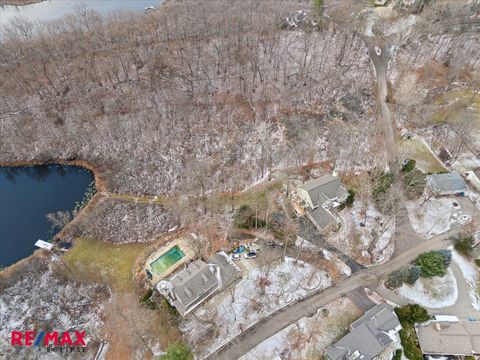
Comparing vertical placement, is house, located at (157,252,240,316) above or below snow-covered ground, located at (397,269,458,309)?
above

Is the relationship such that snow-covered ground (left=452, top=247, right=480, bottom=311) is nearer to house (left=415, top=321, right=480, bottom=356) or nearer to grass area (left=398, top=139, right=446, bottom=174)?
house (left=415, top=321, right=480, bottom=356)

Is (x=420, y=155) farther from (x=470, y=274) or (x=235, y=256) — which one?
(x=235, y=256)

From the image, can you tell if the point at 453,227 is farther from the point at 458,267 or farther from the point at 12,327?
the point at 12,327

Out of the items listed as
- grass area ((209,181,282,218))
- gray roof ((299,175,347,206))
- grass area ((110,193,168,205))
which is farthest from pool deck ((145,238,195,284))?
gray roof ((299,175,347,206))

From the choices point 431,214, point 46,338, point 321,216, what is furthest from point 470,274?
point 46,338

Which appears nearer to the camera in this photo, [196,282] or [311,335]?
[311,335]

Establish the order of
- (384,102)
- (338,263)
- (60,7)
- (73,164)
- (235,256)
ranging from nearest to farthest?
(338,263) → (235,256) → (73,164) → (384,102) → (60,7)
